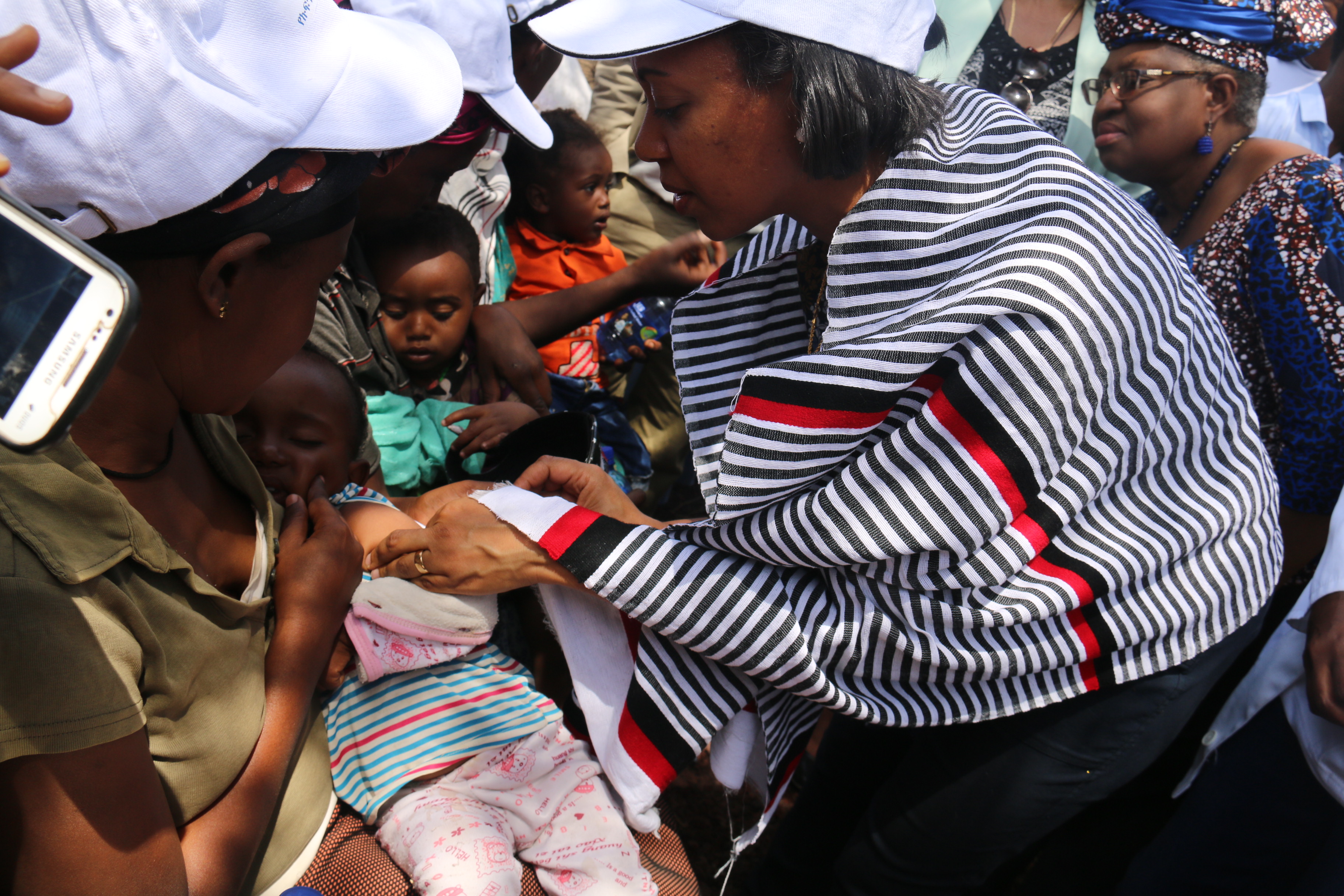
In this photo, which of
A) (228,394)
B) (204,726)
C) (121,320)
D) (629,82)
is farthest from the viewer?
(629,82)

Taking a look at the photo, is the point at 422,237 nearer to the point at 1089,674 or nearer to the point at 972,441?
the point at 972,441

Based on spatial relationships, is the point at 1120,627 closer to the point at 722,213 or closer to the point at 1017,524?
the point at 1017,524

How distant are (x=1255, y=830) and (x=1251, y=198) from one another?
1875 mm

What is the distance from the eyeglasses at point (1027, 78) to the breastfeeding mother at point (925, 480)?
9.17 ft

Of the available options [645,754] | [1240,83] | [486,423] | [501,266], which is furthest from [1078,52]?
[645,754]

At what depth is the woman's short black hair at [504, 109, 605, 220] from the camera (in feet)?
12.1

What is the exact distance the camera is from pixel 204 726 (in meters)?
1.34

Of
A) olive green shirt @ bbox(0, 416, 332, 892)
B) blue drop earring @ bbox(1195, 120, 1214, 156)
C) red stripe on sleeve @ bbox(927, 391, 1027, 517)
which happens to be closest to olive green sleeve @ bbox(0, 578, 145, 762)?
olive green shirt @ bbox(0, 416, 332, 892)

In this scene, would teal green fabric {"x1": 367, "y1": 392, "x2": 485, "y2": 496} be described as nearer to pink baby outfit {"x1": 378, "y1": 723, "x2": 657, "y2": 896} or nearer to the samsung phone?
pink baby outfit {"x1": 378, "y1": 723, "x2": 657, "y2": 896}

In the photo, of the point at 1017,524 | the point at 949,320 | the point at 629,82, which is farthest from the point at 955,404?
the point at 629,82

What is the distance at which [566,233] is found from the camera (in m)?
3.86

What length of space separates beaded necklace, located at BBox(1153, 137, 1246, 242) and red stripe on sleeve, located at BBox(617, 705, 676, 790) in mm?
2554

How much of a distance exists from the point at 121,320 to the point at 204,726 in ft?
2.96

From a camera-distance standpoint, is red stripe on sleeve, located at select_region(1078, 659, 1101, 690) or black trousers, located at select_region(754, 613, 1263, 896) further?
black trousers, located at select_region(754, 613, 1263, 896)
